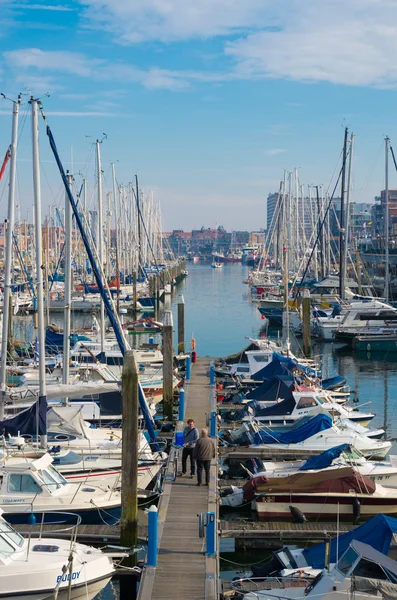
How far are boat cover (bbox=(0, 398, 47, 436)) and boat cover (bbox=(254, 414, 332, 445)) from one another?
25.1 feet

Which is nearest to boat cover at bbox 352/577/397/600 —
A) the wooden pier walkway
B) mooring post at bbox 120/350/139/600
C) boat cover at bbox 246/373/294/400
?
the wooden pier walkway

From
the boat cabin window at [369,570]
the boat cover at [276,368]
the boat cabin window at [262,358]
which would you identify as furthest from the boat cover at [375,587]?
the boat cabin window at [262,358]

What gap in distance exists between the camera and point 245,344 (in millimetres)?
60188

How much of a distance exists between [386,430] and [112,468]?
48.1 feet

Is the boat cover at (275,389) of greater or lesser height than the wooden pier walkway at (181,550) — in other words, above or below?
above

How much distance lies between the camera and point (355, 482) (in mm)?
21422

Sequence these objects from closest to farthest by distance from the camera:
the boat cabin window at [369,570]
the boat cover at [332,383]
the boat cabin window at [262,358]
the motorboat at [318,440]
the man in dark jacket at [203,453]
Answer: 1. the boat cabin window at [369,570]
2. the man in dark jacket at [203,453]
3. the motorboat at [318,440]
4. the boat cover at [332,383]
5. the boat cabin window at [262,358]

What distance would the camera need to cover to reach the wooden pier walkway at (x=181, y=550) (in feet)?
47.4

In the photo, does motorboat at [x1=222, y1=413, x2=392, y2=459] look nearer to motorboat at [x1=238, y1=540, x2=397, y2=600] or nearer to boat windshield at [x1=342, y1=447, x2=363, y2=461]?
boat windshield at [x1=342, y1=447, x2=363, y2=461]

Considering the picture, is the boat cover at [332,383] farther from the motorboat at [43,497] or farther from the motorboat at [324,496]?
the motorboat at [43,497]

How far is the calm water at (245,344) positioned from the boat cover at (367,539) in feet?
14.6

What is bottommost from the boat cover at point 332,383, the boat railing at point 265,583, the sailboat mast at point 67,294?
the boat railing at point 265,583

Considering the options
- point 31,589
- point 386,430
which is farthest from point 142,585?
point 386,430

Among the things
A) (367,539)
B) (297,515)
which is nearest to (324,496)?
(297,515)
